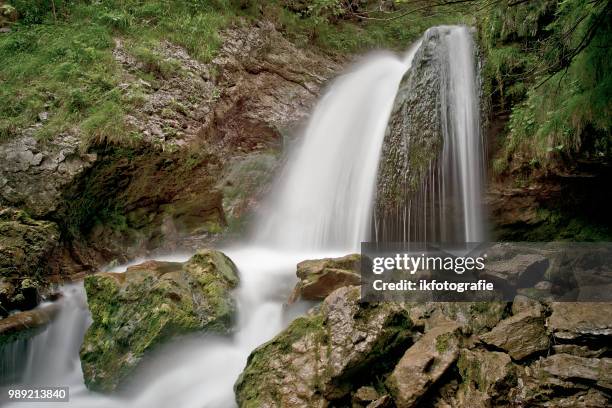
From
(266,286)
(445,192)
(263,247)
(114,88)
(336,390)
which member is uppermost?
(114,88)

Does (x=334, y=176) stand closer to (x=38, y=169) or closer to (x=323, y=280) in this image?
(x=323, y=280)

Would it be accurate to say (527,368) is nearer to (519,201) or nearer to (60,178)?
(519,201)

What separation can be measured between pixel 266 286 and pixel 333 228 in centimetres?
221

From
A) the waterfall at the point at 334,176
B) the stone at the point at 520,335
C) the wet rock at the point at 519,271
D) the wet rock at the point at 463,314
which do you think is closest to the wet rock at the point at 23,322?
the waterfall at the point at 334,176

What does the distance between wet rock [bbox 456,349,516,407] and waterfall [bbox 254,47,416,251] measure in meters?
3.84

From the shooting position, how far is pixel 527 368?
3.55m

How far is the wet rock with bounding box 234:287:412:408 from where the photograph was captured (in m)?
3.65

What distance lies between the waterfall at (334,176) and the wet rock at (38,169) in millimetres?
3434

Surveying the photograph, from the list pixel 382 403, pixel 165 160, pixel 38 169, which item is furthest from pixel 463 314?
pixel 38 169

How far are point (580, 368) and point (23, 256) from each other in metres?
6.72

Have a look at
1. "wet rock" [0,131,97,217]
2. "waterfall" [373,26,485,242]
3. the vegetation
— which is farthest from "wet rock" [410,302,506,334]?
"wet rock" [0,131,97,217]

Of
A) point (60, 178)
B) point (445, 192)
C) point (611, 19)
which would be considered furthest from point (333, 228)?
point (611, 19)

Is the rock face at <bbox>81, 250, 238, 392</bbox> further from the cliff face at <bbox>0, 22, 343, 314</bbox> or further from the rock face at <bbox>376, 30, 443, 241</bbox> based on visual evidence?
the rock face at <bbox>376, 30, 443, 241</bbox>

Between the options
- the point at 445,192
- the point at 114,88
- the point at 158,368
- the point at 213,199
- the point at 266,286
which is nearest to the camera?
the point at 158,368
